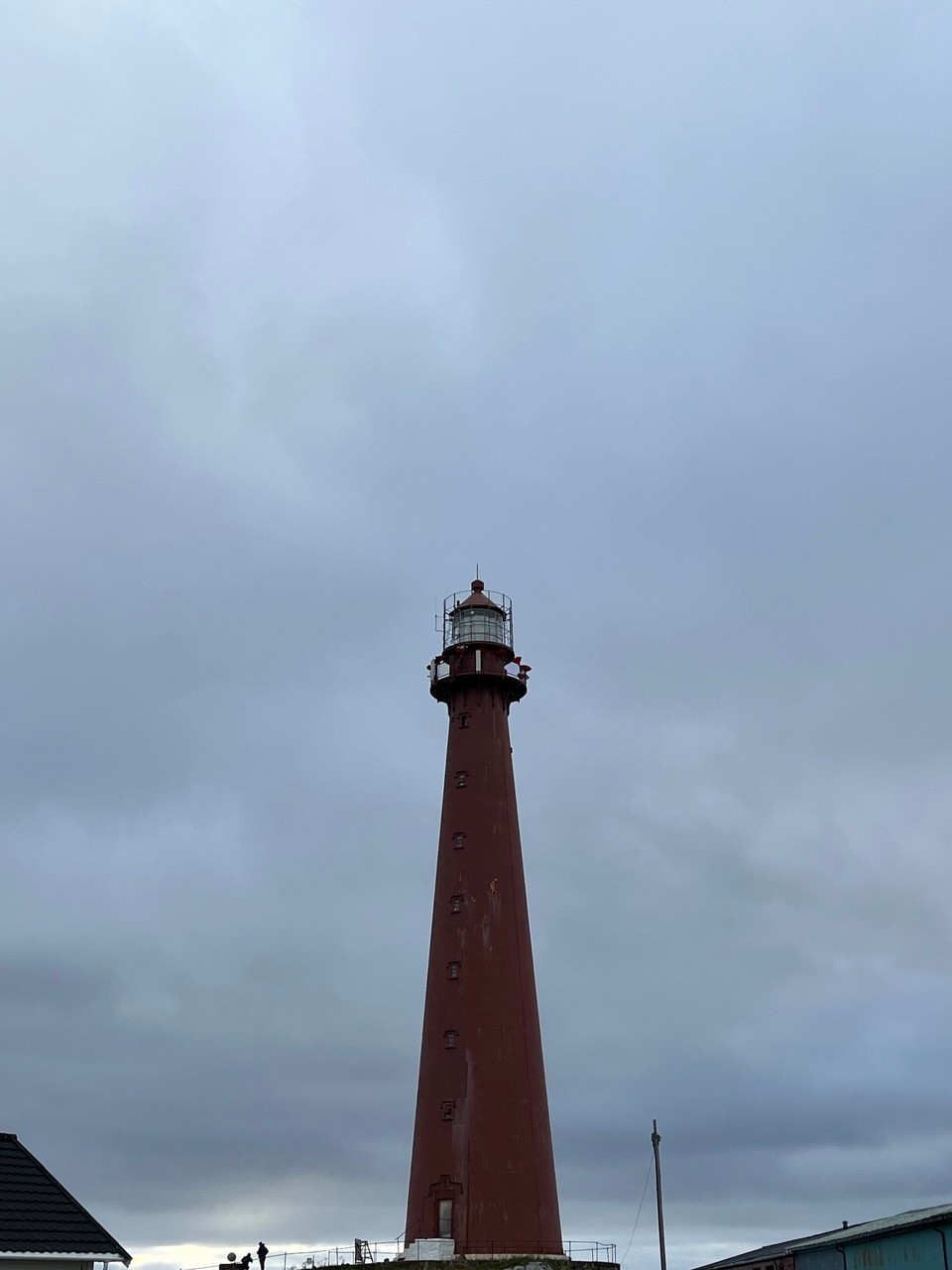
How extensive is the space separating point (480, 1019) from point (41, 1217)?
1858cm

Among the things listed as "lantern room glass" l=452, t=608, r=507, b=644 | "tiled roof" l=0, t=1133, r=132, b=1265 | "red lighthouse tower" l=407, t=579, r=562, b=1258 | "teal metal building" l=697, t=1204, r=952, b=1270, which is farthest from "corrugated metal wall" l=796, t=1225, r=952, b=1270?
"tiled roof" l=0, t=1133, r=132, b=1265

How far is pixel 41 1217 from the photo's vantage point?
1208 inches

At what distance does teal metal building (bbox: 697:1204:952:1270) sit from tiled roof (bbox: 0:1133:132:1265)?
26534 mm

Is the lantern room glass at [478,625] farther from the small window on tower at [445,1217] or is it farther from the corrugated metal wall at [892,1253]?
the corrugated metal wall at [892,1253]

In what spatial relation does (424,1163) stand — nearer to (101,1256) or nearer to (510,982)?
(510,982)

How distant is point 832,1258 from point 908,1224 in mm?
8795

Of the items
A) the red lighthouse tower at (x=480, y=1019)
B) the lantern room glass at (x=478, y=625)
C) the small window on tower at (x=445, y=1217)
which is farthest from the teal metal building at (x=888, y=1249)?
the lantern room glass at (x=478, y=625)

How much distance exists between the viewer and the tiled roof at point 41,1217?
29.8m

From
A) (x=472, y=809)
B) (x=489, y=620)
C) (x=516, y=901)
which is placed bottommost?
(x=516, y=901)

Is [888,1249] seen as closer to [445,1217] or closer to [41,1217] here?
[445,1217]

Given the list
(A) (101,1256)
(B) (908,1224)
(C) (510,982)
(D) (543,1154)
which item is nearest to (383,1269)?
(D) (543,1154)

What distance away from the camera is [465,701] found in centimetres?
5147

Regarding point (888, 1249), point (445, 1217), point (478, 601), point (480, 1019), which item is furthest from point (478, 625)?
point (888, 1249)

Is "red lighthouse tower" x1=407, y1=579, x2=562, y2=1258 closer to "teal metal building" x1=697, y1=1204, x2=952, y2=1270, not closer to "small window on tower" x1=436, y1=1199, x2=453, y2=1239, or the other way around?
"small window on tower" x1=436, y1=1199, x2=453, y2=1239
